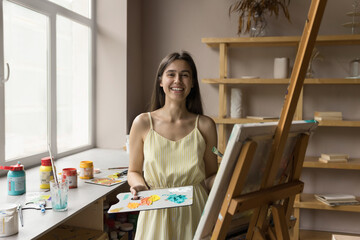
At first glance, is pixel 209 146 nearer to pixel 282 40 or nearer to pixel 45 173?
pixel 45 173

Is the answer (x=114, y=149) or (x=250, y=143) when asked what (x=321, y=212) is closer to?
(x=114, y=149)

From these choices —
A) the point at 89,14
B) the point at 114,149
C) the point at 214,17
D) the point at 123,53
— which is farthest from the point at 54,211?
the point at 214,17

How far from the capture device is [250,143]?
37.8 inches

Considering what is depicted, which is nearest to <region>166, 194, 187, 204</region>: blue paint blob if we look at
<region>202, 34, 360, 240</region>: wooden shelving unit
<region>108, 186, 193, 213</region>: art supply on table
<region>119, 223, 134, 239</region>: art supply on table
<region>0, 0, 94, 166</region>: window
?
<region>108, 186, 193, 213</region>: art supply on table

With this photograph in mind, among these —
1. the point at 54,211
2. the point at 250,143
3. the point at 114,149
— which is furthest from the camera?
the point at 114,149

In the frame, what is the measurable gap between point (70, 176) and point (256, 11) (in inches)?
81.8

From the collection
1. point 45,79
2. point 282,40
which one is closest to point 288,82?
point 282,40

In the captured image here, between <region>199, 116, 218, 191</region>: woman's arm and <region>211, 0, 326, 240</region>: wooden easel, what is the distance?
651mm

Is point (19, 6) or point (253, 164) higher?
point (19, 6)

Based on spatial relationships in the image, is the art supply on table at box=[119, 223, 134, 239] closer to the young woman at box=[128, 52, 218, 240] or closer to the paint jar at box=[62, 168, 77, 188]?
the paint jar at box=[62, 168, 77, 188]

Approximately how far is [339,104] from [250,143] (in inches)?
98.8

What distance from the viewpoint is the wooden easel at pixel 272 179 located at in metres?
0.98

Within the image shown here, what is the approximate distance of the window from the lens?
7.36ft

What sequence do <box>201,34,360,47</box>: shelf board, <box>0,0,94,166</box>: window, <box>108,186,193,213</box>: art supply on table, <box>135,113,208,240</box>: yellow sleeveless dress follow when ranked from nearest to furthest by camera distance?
<box>108,186,193,213</box>: art supply on table, <box>135,113,208,240</box>: yellow sleeveless dress, <box>0,0,94,166</box>: window, <box>201,34,360,47</box>: shelf board
